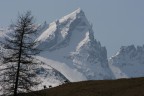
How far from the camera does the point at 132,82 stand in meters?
65.1

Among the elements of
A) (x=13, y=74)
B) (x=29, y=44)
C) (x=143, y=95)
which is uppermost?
(x=29, y=44)

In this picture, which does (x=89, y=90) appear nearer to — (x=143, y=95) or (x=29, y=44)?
(x=143, y=95)

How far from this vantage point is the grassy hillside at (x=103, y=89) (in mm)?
57938

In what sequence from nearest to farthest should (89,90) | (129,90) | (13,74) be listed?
(13,74) → (129,90) → (89,90)

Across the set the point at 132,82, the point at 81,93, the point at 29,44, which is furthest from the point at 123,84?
the point at 29,44

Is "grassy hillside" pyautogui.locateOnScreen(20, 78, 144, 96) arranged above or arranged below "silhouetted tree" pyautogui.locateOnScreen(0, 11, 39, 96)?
below

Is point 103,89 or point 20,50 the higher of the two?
point 20,50

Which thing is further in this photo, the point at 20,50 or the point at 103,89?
the point at 103,89

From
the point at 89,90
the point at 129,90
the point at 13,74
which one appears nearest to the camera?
the point at 13,74

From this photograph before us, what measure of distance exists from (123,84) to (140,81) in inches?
122

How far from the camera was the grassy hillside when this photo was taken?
57.9m

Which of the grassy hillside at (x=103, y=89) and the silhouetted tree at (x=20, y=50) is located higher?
the silhouetted tree at (x=20, y=50)

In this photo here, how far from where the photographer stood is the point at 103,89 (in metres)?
61.9

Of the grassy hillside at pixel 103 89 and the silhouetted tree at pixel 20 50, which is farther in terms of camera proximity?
the grassy hillside at pixel 103 89
